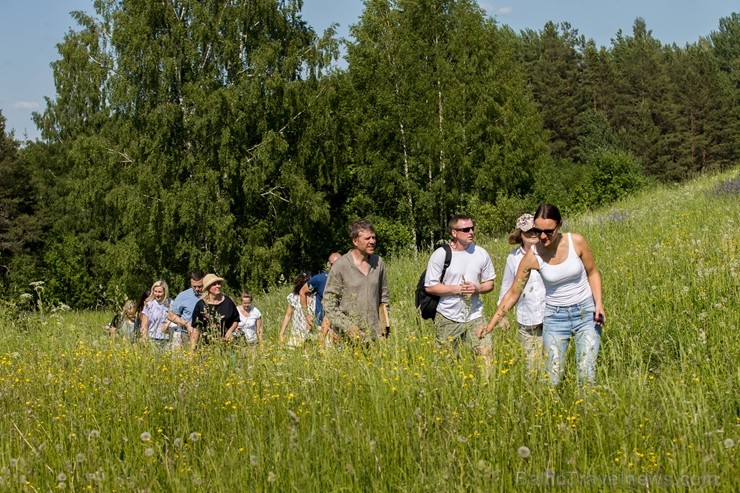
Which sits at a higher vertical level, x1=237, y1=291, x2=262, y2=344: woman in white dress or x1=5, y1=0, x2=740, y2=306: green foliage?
x1=5, y1=0, x2=740, y2=306: green foliage

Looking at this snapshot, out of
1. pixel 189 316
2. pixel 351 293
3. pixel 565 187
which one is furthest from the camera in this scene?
pixel 565 187

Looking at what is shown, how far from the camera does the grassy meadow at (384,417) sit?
4211mm

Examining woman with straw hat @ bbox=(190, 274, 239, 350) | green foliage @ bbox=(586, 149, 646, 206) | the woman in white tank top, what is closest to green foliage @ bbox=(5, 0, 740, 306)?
green foliage @ bbox=(586, 149, 646, 206)

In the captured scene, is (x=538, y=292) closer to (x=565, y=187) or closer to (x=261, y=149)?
(x=261, y=149)

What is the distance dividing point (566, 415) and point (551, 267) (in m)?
1.52

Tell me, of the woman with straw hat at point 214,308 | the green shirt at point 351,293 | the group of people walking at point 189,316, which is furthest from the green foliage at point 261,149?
the green shirt at point 351,293

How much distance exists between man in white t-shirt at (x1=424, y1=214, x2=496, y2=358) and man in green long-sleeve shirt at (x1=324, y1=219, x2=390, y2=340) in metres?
0.55

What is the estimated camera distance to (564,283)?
6.22 meters

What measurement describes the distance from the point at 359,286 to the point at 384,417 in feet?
9.60

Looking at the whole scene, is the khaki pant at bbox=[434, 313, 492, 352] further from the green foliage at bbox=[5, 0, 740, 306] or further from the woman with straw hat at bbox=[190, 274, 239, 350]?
the green foliage at bbox=[5, 0, 740, 306]

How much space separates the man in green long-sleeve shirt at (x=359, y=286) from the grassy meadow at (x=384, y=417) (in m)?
0.29

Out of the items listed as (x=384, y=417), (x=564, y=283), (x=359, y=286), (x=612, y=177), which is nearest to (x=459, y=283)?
(x=359, y=286)

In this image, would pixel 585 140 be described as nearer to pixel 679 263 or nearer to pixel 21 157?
pixel 21 157

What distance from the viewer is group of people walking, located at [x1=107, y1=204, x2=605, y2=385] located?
615cm
